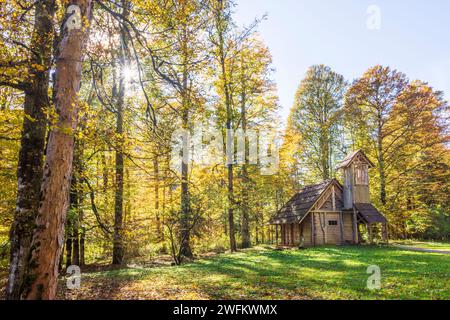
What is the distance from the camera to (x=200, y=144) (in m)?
20.8

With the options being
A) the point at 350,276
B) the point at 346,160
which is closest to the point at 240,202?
the point at 346,160

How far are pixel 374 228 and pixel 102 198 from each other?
23171 mm

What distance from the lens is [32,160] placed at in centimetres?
688

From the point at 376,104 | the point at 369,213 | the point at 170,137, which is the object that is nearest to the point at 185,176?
the point at 170,137

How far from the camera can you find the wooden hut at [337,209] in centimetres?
2186

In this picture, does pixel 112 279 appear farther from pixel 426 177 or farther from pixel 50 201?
pixel 426 177

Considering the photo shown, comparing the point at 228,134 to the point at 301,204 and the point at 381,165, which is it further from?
the point at 381,165

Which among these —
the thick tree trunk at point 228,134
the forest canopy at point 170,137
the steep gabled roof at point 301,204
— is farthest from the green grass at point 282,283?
the steep gabled roof at point 301,204

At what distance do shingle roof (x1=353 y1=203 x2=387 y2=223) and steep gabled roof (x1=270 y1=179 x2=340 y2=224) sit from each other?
259cm

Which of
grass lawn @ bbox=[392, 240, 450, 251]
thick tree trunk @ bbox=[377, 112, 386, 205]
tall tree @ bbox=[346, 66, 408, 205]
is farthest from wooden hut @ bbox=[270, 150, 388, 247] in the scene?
tall tree @ bbox=[346, 66, 408, 205]

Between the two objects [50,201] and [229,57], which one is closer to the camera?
[50,201]

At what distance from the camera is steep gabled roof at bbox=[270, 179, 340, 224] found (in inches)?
848

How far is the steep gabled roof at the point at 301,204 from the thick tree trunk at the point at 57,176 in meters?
18.6
